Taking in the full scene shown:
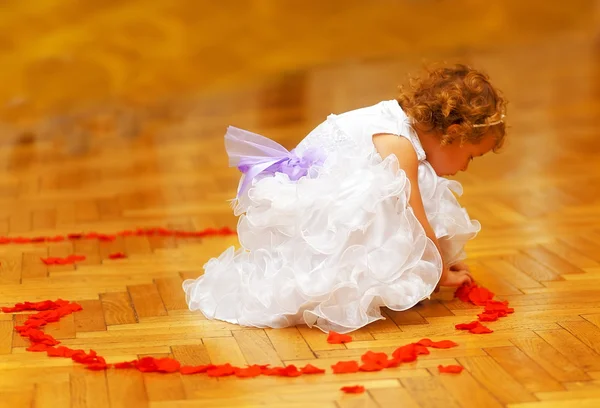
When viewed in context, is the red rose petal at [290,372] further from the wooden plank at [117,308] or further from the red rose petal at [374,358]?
the wooden plank at [117,308]

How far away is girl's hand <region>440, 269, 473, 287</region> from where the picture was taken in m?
2.32

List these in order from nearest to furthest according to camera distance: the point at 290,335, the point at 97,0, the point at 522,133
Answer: the point at 290,335 → the point at 522,133 → the point at 97,0

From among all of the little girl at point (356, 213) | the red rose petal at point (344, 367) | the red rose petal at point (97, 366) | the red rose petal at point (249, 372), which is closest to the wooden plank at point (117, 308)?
the little girl at point (356, 213)

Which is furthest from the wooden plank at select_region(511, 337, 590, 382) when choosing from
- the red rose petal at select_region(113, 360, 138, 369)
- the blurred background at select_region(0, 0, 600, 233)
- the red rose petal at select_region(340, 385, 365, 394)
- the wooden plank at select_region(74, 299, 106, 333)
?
the blurred background at select_region(0, 0, 600, 233)

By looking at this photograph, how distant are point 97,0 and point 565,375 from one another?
153 inches

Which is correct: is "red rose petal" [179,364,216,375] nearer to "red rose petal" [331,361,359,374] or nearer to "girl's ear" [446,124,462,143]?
"red rose petal" [331,361,359,374]

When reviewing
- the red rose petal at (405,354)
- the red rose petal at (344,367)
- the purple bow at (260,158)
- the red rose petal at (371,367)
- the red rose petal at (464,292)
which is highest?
the purple bow at (260,158)

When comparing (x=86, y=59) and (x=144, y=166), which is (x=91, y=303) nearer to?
(x=144, y=166)

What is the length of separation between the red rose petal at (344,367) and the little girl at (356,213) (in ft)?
0.70

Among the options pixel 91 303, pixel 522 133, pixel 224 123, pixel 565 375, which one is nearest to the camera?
pixel 565 375

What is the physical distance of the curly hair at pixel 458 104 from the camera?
223cm

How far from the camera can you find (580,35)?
720 centimetres

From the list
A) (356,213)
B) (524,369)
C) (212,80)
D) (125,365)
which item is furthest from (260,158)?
(212,80)

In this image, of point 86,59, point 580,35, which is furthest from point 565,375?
point 580,35
